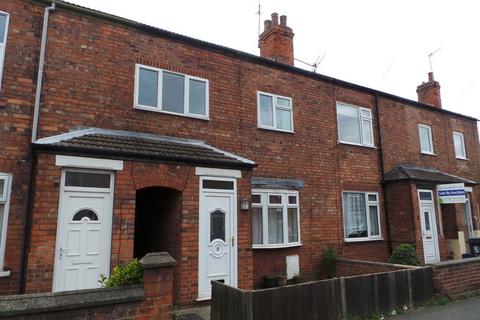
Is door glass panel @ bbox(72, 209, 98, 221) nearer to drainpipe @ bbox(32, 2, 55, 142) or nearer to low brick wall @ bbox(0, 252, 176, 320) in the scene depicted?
drainpipe @ bbox(32, 2, 55, 142)

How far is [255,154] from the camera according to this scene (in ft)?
33.1

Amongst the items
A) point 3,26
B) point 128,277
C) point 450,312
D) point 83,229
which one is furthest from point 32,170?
point 450,312

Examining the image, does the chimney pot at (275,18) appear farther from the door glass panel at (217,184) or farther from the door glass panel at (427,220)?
the door glass panel at (427,220)

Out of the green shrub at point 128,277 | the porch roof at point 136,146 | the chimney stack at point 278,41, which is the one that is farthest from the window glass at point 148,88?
the chimney stack at point 278,41

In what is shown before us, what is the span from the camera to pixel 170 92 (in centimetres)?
899

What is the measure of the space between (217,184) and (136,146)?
75.2 inches

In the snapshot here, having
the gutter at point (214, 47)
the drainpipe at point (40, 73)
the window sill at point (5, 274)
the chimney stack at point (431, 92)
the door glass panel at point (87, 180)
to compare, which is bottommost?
the window sill at point (5, 274)

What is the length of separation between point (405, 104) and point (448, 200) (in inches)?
161

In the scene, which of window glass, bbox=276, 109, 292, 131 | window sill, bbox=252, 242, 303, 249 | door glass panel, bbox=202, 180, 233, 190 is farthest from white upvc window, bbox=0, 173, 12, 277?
window glass, bbox=276, 109, 292, 131

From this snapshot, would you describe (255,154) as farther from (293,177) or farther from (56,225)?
(56,225)

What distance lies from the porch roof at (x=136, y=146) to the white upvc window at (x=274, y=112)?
7.07ft

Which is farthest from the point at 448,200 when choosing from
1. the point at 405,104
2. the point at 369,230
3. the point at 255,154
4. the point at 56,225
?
the point at 56,225

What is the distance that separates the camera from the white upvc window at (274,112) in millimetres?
10607

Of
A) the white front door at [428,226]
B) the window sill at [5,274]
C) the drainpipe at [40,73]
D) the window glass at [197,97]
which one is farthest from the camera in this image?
Result: the white front door at [428,226]
